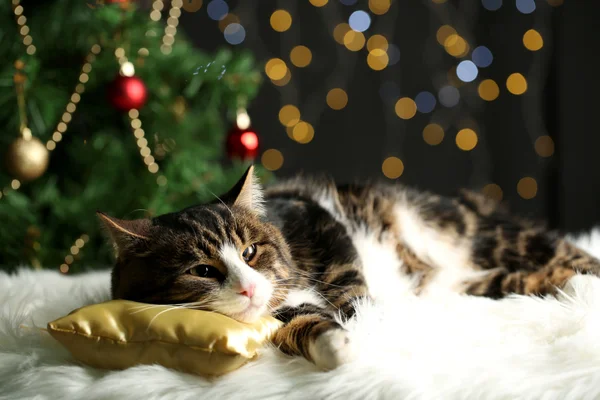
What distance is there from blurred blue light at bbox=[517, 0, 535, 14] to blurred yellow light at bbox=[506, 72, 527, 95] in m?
0.30

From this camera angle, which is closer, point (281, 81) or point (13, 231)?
point (13, 231)

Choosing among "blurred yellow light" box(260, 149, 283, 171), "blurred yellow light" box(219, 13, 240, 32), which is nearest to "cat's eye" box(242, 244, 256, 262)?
"blurred yellow light" box(260, 149, 283, 171)

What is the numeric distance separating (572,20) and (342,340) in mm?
2436

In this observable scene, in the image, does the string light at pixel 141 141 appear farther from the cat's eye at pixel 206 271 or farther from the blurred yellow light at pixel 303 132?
the blurred yellow light at pixel 303 132

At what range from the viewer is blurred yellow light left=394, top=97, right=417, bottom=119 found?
2.85 meters

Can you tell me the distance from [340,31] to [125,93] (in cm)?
146

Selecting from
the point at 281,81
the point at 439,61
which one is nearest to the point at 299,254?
the point at 281,81

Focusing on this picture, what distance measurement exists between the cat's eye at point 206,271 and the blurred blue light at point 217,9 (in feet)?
6.59

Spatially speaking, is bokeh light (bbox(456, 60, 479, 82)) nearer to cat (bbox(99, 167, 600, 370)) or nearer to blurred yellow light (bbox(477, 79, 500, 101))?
blurred yellow light (bbox(477, 79, 500, 101))

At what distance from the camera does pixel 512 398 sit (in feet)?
2.26

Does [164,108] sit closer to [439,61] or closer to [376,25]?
[376,25]

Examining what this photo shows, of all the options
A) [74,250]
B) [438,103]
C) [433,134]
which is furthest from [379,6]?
[74,250]

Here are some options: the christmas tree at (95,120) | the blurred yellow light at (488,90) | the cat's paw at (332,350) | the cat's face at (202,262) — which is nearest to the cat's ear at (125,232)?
the cat's face at (202,262)

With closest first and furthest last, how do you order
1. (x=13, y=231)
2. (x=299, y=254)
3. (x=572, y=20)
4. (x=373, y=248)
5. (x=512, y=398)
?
1. (x=512, y=398)
2. (x=299, y=254)
3. (x=373, y=248)
4. (x=13, y=231)
5. (x=572, y=20)
